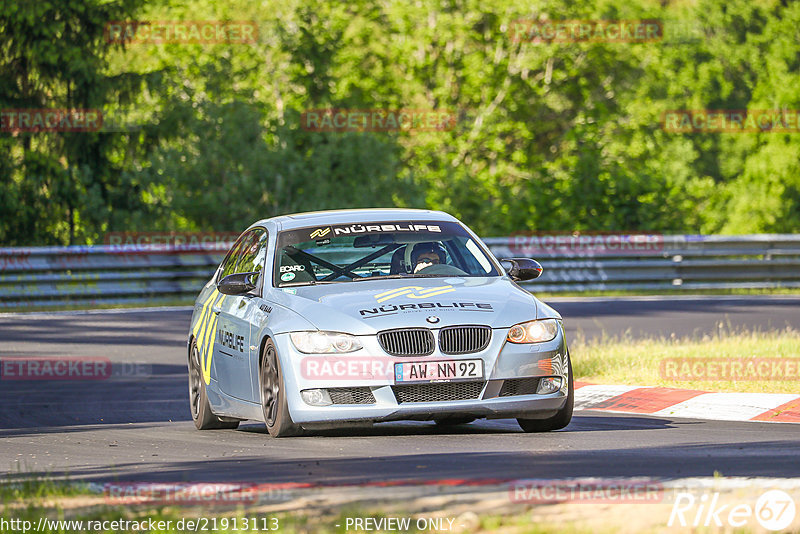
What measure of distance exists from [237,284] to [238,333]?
0.34m

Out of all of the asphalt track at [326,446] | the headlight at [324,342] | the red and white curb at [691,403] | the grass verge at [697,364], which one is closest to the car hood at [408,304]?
the headlight at [324,342]

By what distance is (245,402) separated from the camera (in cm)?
997

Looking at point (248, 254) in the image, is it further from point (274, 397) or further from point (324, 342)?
point (324, 342)

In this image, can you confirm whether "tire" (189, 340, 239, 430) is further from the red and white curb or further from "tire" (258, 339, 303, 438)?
the red and white curb

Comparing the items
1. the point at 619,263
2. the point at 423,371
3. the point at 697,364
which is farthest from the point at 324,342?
the point at 619,263

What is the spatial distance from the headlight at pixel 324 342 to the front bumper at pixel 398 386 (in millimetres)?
35

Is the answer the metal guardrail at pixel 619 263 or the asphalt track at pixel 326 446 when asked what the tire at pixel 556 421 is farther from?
the metal guardrail at pixel 619 263

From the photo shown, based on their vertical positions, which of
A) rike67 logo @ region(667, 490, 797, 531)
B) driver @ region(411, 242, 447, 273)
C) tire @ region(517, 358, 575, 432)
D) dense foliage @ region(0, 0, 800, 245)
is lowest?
dense foliage @ region(0, 0, 800, 245)

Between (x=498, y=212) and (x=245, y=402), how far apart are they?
2649 centimetres

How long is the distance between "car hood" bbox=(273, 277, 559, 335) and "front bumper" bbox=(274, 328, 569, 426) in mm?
152

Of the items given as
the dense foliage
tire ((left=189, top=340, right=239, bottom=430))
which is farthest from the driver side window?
the dense foliage

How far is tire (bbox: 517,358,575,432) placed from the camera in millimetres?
9422

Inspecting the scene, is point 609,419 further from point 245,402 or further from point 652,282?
point 652,282

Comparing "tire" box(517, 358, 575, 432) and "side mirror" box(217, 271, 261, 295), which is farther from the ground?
"side mirror" box(217, 271, 261, 295)
